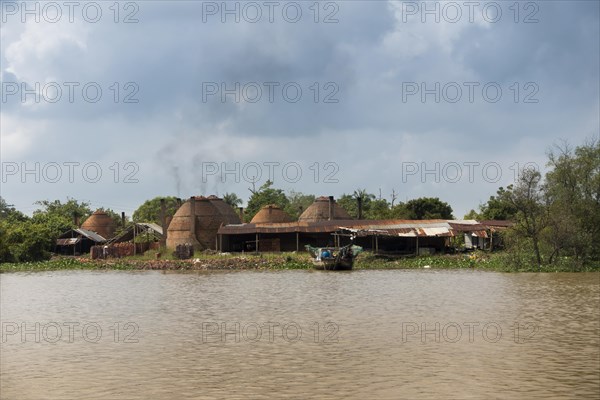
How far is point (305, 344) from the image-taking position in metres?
16.4

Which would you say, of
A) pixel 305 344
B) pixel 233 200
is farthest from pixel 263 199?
pixel 305 344

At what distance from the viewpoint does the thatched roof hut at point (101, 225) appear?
275 feet

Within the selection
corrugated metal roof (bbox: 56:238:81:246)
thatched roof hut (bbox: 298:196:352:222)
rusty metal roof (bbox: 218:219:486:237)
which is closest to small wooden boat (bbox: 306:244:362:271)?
rusty metal roof (bbox: 218:219:486:237)

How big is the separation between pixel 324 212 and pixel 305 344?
53.2 metres

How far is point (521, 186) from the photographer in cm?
4700

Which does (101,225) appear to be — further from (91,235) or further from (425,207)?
(425,207)

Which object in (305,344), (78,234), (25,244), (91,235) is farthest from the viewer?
(91,235)

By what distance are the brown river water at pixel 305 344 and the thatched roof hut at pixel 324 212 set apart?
37.1 metres

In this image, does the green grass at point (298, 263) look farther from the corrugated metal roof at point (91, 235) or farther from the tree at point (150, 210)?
the tree at point (150, 210)

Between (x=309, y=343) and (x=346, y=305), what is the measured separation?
8735 millimetres

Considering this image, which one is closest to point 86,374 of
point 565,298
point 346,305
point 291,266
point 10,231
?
point 346,305

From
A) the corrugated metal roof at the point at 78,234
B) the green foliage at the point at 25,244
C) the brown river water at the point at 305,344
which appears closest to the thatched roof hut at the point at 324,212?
the corrugated metal roof at the point at 78,234

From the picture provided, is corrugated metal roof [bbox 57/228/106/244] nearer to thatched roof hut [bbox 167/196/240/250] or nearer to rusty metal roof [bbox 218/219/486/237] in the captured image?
thatched roof hut [bbox 167/196/240/250]

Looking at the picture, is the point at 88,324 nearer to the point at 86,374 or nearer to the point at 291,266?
the point at 86,374
